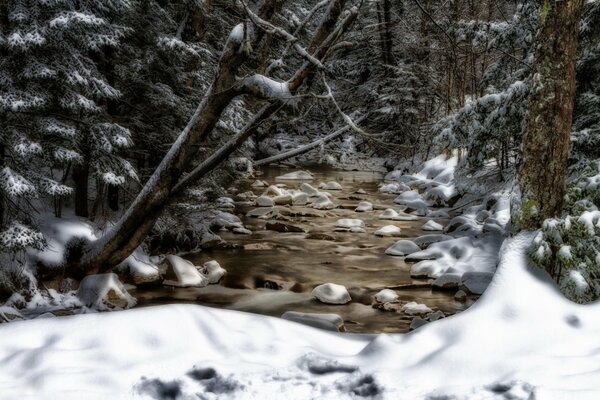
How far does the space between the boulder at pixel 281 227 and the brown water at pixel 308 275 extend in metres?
0.25

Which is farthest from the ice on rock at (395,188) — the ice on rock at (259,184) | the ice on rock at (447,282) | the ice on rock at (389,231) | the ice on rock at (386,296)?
the ice on rock at (386,296)

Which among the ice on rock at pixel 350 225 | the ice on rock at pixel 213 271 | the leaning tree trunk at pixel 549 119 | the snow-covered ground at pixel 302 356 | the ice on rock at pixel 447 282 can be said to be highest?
the leaning tree trunk at pixel 549 119

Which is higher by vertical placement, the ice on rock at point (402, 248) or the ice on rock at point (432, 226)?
the ice on rock at point (432, 226)

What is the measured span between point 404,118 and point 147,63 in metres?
16.9

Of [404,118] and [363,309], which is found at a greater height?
[404,118]

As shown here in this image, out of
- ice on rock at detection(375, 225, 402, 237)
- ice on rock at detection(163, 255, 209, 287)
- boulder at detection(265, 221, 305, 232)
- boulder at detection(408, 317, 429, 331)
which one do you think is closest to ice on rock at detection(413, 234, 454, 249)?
ice on rock at detection(375, 225, 402, 237)

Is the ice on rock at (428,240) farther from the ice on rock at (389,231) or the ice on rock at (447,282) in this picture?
the ice on rock at (447,282)

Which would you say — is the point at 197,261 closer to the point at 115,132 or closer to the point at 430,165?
the point at 115,132

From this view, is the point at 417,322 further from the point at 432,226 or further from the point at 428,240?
the point at 432,226

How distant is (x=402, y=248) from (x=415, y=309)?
3.30m

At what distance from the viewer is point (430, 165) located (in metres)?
21.6

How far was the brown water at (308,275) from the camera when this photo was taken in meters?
7.41

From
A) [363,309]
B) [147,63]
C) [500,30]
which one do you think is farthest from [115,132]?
[500,30]

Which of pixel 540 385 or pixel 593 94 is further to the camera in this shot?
pixel 593 94
